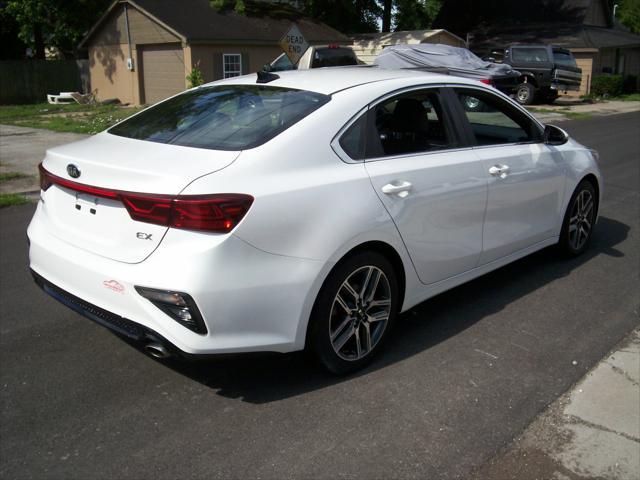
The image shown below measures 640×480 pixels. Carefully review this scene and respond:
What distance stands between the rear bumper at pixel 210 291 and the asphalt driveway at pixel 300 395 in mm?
177

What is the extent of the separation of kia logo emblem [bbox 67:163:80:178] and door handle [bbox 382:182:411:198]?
166cm

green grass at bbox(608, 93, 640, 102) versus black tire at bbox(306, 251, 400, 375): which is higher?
black tire at bbox(306, 251, 400, 375)

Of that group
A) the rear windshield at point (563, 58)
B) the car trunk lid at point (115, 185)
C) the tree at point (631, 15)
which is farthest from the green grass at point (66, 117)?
the tree at point (631, 15)

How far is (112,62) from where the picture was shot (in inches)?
1080

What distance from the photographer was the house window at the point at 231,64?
24625mm

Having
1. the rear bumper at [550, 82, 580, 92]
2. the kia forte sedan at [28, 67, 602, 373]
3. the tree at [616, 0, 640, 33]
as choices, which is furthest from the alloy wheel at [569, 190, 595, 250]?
the tree at [616, 0, 640, 33]

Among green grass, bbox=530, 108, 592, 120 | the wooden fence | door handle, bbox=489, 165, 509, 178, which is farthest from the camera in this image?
the wooden fence

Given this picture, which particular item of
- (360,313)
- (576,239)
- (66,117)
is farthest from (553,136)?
(66,117)

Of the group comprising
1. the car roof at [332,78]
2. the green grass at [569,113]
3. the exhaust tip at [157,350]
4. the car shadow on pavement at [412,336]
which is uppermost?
the car roof at [332,78]

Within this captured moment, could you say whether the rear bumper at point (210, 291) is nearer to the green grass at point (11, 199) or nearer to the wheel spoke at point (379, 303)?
the wheel spoke at point (379, 303)

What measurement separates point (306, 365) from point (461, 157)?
1702 millimetres

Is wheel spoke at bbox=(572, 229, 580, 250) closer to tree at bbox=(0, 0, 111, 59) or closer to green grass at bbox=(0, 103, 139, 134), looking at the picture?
green grass at bbox=(0, 103, 139, 134)

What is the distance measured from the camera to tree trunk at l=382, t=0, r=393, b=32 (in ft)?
120

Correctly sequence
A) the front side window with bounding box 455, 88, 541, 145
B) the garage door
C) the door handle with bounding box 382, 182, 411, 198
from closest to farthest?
the door handle with bounding box 382, 182, 411, 198, the front side window with bounding box 455, 88, 541, 145, the garage door
